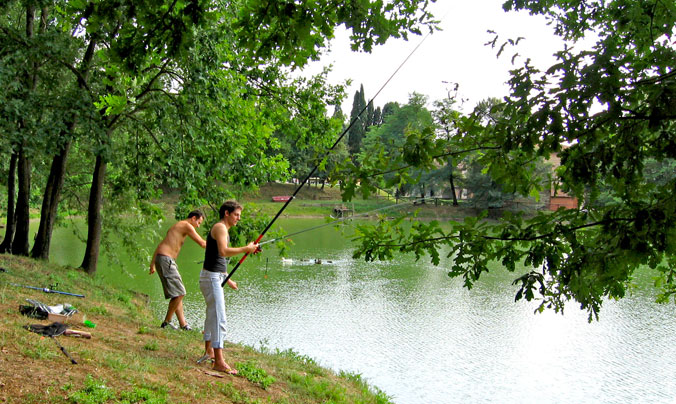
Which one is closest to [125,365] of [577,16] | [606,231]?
[606,231]

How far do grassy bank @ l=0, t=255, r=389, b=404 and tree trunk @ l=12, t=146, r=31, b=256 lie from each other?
10.6 feet

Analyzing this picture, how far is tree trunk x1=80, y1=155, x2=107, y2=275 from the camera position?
34.6 feet

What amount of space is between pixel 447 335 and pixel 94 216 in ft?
23.6

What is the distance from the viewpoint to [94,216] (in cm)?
1070

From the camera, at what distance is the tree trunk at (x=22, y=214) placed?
1049 centimetres

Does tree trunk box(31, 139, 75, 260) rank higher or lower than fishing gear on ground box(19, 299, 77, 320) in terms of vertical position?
higher

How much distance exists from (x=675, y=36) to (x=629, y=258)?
4.16 feet

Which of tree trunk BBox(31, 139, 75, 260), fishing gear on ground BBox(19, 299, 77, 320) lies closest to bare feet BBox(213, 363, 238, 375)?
fishing gear on ground BBox(19, 299, 77, 320)

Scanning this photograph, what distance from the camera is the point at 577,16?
3.88 meters

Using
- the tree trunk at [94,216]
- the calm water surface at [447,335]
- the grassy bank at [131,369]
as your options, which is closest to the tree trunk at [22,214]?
the tree trunk at [94,216]

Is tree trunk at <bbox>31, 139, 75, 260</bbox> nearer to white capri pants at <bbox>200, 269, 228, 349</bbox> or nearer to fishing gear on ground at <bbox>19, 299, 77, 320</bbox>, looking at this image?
fishing gear on ground at <bbox>19, 299, 77, 320</bbox>

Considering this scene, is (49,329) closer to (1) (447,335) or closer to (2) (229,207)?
(2) (229,207)

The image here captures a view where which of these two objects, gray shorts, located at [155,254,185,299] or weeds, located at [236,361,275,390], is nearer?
weeds, located at [236,361,275,390]

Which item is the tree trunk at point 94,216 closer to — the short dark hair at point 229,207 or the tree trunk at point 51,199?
the tree trunk at point 51,199
